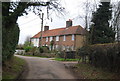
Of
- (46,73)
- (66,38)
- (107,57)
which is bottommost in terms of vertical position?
(46,73)

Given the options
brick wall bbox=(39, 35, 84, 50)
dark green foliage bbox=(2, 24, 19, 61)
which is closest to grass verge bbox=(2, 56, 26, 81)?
dark green foliage bbox=(2, 24, 19, 61)

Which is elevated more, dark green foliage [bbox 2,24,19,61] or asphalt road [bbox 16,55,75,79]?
dark green foliage [bbox 2,24,19,61]

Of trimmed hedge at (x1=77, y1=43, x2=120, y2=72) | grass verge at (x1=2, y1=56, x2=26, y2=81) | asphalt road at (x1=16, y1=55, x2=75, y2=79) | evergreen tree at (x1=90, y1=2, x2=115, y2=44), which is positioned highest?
evergreen tree at (x1=90, y1=2, x2=115, y2=44)

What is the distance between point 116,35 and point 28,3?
916 inches

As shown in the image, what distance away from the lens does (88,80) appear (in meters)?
12.4

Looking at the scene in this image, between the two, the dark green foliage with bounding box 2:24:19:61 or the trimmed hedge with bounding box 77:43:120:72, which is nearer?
the dark green foliage with bounding box 2:24:19:61

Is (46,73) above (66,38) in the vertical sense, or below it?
below

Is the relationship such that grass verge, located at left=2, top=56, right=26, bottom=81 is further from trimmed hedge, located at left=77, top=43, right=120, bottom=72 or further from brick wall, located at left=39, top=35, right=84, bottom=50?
brick wall, located at left=39, top=35, right=84, bottom=50

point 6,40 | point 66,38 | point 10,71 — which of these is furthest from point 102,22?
point 6,40

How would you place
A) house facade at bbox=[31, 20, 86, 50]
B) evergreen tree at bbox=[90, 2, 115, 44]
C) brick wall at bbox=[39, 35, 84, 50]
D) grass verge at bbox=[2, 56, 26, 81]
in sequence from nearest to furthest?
grass verge at bbox=[2, 56, 26, 81] → evergreen tree at bbox=[90, 2, 115, 44] → brick wall at bbox=[39, 35, 84, 50] → house facade at bbox=[31, 20, 86, 50]

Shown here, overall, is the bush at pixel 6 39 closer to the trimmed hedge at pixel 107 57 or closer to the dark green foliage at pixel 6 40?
the dark green foliage at pixel 6 40

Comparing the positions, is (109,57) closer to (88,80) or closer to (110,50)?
(110,50)

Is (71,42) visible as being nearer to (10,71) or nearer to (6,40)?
(10,71)

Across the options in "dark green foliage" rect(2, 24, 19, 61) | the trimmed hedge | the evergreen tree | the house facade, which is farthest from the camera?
the house facade
